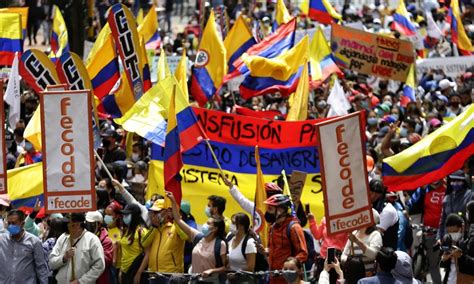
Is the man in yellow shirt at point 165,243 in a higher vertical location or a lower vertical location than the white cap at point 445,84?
higher

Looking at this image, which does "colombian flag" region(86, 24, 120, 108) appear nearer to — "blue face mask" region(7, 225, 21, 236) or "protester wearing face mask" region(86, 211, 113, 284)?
"protester wearing face mask" region(86, 211, 113, 284)

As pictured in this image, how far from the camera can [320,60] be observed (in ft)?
78.5

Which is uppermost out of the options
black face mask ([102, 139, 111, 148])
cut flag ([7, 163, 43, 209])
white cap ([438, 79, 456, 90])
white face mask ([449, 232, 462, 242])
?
white face mask ([449, 232, 462, 242])

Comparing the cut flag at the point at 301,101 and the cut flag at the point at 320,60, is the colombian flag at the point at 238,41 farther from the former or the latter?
the cut flag at the point at 301,101

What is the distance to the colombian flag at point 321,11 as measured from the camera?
28.7 meters

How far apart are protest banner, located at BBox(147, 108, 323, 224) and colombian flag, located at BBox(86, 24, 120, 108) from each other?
458cm

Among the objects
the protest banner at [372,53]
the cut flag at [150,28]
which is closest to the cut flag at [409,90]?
the protest banner at [372,53]

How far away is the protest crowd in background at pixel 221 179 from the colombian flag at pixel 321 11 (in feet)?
19.8

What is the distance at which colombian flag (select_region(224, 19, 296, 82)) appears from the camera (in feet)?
69.2

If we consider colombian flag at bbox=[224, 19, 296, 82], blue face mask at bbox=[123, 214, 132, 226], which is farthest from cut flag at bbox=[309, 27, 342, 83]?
blue face mask at bbox=[123, 214, 132, 226]

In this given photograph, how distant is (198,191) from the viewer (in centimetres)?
1566

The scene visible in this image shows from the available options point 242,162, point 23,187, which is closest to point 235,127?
point 242,162

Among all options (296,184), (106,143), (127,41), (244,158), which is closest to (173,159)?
(296,184)

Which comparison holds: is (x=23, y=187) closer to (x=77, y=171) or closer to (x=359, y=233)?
(x=77, y=171)
